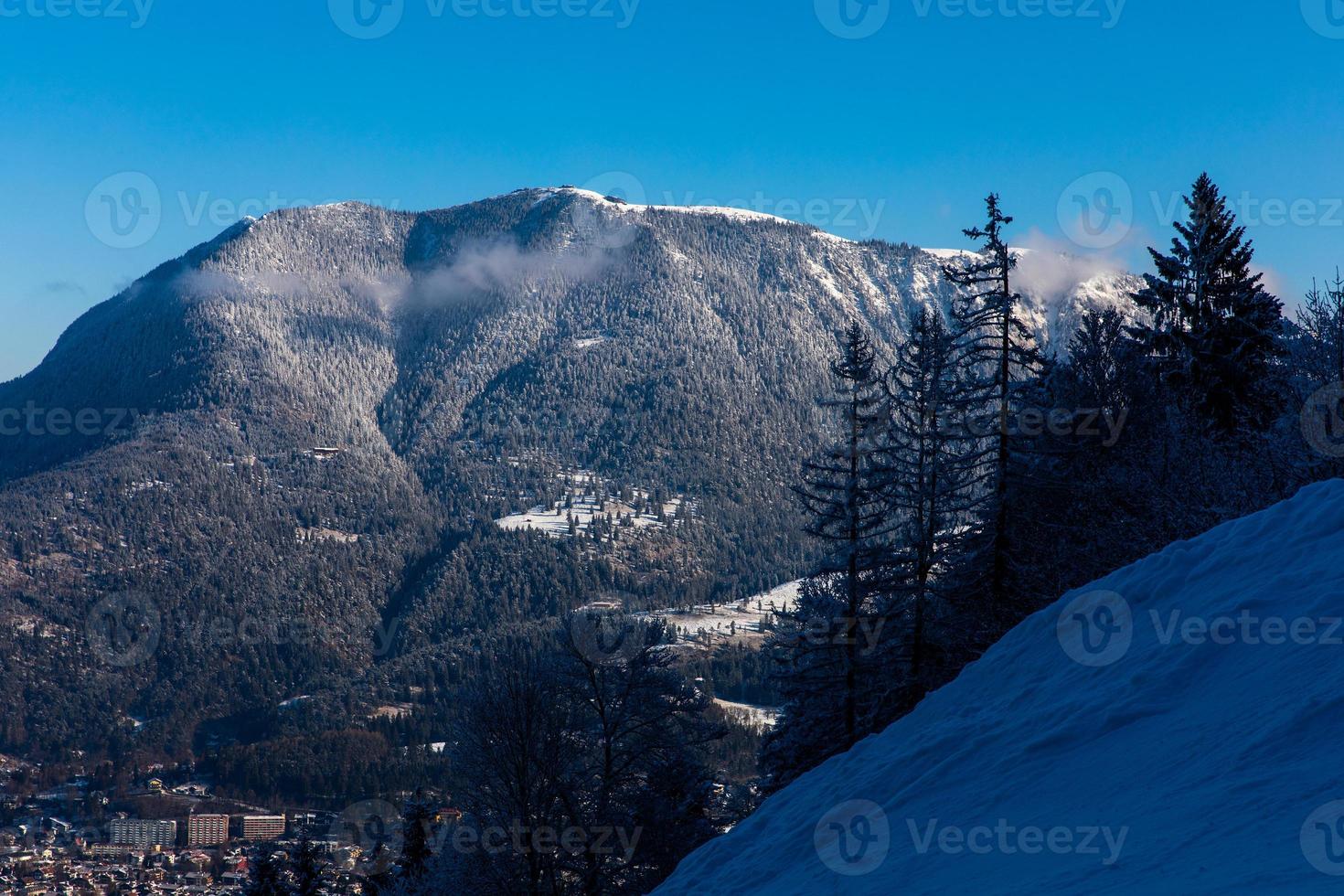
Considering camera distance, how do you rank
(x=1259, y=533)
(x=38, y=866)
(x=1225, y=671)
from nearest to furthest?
(x=1225, y=671) < (x=1259, y=533) < (x=38, y=866)

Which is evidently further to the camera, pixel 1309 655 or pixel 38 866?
pixel 38 866

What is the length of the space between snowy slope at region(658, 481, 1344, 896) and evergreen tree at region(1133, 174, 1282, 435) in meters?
19.1

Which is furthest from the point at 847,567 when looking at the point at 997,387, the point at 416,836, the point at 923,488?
the point at 416,836

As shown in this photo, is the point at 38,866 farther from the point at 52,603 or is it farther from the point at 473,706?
the point at 52,603

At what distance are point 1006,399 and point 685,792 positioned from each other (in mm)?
13214

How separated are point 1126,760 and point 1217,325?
2606cm

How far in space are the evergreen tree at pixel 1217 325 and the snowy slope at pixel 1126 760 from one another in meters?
19.1

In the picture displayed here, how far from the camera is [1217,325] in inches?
1166

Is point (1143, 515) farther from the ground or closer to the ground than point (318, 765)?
farther from the ground

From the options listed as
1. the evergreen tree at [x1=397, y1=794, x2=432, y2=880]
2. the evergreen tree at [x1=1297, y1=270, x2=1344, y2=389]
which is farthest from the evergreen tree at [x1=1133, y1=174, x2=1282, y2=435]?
the evergreen tree at [x1=397, y1=794, x2=432, y2=880]

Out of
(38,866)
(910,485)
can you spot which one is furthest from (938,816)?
(38,866)

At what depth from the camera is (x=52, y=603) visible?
19912cm

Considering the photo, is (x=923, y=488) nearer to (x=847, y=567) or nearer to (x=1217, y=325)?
(x=847, y=567)

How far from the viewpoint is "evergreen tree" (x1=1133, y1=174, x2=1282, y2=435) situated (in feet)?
95.1
